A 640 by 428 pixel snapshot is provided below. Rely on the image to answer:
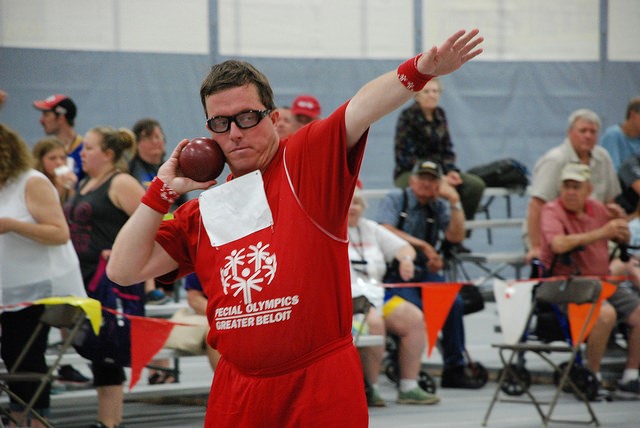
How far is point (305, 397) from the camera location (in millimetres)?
2625

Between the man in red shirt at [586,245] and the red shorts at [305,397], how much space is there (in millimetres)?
5077

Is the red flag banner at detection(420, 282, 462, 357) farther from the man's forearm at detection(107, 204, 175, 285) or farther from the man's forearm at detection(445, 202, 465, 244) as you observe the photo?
the man's forearm at detection(107, 204, 175, 285)

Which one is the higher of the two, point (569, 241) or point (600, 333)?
point (569, 241)

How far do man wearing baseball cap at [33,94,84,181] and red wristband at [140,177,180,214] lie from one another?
223 inches

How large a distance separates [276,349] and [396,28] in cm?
948

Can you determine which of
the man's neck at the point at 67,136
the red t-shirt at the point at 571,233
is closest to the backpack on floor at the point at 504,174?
the red t-shirt at the point at 571,233

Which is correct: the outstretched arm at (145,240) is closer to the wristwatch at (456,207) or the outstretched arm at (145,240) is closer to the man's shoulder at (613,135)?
the wristwatch at (456,207)

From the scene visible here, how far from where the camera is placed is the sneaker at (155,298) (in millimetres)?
8031

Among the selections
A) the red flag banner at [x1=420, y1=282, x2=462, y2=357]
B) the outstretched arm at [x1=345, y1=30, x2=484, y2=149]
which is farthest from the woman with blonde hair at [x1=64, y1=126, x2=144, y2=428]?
the outstretched arm at [x1=345, y1=30, x2=484, y2=149]

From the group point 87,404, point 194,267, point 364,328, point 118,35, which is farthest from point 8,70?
point 194,267

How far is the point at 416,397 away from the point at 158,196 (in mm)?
4849

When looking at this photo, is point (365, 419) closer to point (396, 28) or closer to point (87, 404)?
point (87, 404)

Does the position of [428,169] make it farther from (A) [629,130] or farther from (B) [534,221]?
(A) [629,130]

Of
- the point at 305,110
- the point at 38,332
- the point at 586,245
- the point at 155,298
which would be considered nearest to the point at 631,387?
the point at 586,245
